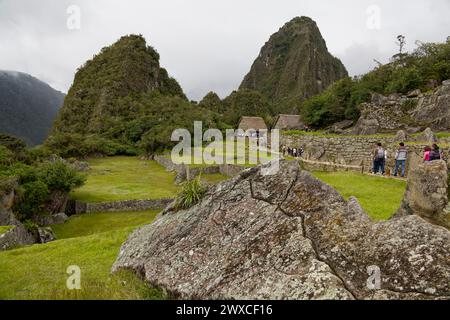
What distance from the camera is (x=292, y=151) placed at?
32.6 m

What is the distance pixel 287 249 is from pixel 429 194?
369 centimetres

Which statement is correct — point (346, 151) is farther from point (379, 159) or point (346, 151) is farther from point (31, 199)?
point (31, 199)

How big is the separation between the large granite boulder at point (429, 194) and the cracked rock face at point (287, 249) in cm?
221

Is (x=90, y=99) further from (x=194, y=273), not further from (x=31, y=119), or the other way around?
(x=194, y=273)

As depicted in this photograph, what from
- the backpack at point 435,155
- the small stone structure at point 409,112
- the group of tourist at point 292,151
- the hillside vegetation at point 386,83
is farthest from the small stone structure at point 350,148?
the hillside vegetation at point 386,83

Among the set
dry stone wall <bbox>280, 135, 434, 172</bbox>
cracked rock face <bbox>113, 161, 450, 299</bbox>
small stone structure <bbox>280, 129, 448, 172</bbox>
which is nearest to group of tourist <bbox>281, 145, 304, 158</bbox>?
dry stone wall <bbox>280, 135, 434, 172</bbox>

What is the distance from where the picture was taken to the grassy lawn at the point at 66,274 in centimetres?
484

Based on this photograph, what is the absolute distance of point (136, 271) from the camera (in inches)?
230

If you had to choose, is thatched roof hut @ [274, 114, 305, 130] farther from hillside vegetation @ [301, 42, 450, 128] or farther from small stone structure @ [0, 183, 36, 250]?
small stone structure @ [0, 183, 36, 250]

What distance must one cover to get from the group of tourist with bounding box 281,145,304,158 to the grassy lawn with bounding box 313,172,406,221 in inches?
524

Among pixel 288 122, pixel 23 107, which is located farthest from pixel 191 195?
pixel 288 122
